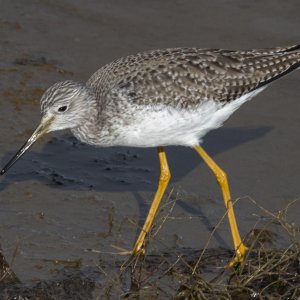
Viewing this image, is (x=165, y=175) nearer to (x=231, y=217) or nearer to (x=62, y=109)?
(x=231, y=217)

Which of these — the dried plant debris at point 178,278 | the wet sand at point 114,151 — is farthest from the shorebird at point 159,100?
the wet sand at point 114,151

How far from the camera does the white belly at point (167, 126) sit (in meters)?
9.07

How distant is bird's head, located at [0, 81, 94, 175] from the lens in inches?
368

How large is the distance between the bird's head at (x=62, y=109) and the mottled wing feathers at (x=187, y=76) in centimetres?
19

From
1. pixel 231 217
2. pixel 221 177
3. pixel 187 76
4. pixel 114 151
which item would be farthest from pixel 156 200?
pixel 114 151

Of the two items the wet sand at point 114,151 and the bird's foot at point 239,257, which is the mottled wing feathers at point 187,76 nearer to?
the wet sand at point 114,151

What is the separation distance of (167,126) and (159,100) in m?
0.26

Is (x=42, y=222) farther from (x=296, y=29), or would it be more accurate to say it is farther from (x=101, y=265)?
(x=296, y=29)

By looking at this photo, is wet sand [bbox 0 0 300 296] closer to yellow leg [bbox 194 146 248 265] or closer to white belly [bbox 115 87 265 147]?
yellow leg [bbox 194 146 248 265]

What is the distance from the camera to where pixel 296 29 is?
43.5 ft

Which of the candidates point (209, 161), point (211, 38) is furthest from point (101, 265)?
point (211, 38)

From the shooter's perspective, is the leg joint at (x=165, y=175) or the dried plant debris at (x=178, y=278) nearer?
the dried plant debris at (x=178, y=278)

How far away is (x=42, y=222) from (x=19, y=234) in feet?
1.10

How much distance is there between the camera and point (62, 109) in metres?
9.41
